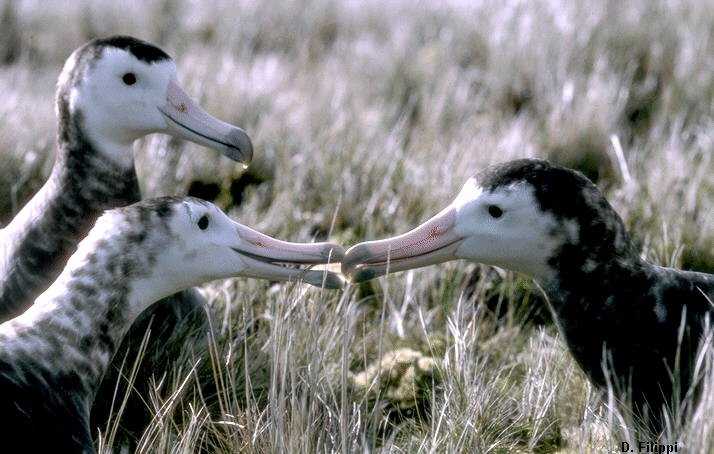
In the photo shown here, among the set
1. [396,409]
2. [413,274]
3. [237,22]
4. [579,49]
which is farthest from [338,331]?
[237,22]

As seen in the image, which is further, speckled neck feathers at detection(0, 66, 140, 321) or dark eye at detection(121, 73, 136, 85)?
dark eye at detection(121, 73, 136, 85)

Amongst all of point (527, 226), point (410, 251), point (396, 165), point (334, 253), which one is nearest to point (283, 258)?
point (334, 253)

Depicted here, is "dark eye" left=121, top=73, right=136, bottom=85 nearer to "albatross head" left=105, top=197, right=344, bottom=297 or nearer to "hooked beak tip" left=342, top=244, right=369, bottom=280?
"albatross head" left=105, top=197, right=344, bottom=297

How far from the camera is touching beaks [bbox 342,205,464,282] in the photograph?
2.77 m

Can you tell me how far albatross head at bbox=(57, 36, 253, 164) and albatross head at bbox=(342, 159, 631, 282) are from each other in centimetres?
78

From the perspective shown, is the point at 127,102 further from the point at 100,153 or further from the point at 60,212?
the point at 60,212

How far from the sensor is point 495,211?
2730mm

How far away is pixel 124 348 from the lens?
10.2ft

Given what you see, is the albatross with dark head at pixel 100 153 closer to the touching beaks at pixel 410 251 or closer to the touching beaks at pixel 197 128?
the touching beaks at pixel 197 128

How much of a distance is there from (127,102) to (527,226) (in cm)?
126

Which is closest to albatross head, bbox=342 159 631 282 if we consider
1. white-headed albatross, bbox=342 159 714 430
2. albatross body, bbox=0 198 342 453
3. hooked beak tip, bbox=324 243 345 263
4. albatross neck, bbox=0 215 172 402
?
white-headed albatross, bbox=342 159 714 430

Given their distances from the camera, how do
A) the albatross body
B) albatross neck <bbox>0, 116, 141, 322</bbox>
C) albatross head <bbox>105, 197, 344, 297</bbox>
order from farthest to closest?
albatross neck <bbox>0, 116, 141, 322</bbox> < albatross head <bbox>105, 197, 344, 297</bbox> < the albatross body

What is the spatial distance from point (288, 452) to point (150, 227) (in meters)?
0.61

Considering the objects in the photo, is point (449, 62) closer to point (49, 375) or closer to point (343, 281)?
point (343, 281)
